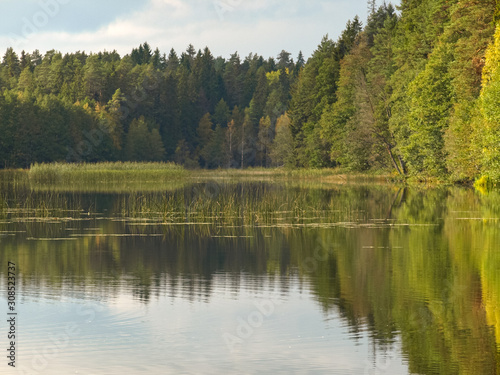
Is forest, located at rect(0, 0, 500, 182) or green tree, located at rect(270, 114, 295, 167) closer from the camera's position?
forest, located at rect(0, 0, 500, 182)

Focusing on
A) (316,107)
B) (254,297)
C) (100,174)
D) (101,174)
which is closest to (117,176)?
(101,174)

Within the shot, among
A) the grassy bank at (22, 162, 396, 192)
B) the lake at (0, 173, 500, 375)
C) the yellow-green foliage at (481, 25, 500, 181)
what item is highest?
the yellow-green foliage at (481, 25, 500, 181)

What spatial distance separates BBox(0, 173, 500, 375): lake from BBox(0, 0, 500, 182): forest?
21.3 m

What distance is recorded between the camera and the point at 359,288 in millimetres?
15492

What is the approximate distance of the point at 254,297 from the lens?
14.8 metres

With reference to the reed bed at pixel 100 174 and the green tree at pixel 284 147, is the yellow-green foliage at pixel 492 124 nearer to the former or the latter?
the reed bed at pixel 100 174

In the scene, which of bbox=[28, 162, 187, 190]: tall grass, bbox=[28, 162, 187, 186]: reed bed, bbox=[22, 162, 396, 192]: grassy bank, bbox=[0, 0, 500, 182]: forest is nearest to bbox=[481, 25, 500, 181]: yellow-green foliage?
bbox=[0, 0, 500, 182]: forest

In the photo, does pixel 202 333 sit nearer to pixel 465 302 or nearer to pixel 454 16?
pixel 465 302

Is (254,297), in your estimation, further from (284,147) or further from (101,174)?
(284,147)

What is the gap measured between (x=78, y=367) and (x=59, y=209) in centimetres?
2592

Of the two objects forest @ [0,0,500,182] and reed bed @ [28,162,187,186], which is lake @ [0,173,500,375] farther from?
reed bed @ [28,162,187,186]

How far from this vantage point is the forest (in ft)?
178

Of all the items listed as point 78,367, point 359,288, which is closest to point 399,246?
point 359,288

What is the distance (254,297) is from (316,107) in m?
89.2
